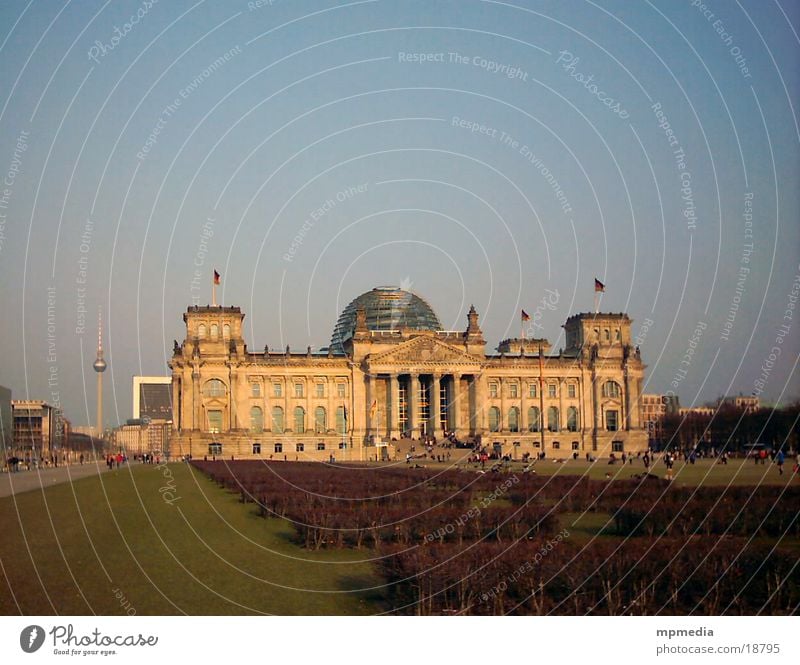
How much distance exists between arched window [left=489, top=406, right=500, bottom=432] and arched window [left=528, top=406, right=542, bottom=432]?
4.37 m

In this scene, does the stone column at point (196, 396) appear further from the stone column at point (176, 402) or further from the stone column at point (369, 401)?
the stone column at point (369, 401)

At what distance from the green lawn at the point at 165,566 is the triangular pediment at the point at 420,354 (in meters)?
85.5

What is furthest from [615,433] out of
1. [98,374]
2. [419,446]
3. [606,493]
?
[606,493]

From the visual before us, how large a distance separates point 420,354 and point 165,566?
10265 centimetres

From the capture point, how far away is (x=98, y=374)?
131 meters

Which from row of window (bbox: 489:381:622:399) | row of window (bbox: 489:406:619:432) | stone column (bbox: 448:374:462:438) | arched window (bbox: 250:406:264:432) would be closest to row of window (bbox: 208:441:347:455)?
arched window (bbox: 250:406:264:432)

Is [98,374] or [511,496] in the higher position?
[98,374]

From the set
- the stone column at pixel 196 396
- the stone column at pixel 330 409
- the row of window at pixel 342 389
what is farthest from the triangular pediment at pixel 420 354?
the stone column at pixel 196 396

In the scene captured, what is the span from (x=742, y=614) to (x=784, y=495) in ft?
64.9

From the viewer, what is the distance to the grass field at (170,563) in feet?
79.2

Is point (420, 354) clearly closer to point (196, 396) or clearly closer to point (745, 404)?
point (196, 396)
